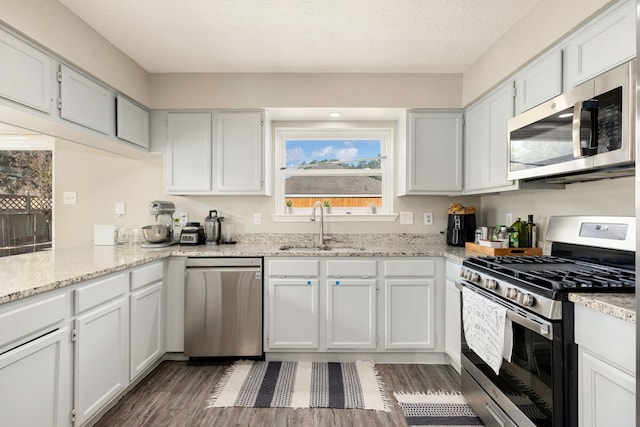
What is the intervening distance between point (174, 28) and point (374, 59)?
149 centimetres

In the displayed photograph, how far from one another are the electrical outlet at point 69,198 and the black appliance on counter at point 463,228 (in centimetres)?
353

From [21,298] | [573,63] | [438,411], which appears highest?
[573,63]

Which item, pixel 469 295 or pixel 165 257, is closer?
pixel 469 295

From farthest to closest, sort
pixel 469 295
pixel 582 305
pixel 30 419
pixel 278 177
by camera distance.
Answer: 1. pixel 278 177
2. pixel 469 295
3. pixel 30 419
4. pixel 582 305

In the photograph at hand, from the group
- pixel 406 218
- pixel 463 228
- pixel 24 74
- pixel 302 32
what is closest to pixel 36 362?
pixel 24 74

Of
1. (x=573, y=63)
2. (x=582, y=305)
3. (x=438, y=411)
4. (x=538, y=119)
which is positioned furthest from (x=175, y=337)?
(x=573, y=63)

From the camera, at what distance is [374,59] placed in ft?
8.91

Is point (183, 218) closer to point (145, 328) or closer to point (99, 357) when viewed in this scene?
point (145, 328)

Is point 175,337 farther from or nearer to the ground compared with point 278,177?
nearer to the ground

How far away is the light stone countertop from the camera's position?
127 cm

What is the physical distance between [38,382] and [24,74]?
60.0 inches

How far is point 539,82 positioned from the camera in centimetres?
198

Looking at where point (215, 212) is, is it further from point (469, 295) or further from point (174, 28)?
point (469, 295)

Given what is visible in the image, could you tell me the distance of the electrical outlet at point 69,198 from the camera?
10.4ft
